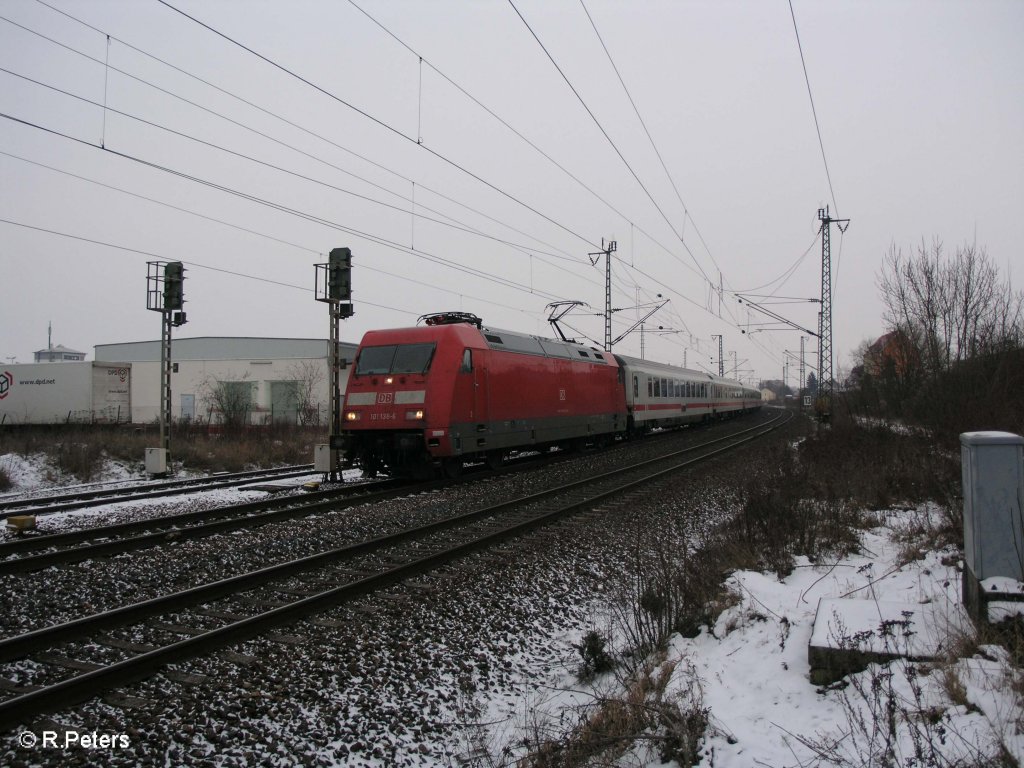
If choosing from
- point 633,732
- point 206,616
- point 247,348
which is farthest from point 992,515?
point 247,348

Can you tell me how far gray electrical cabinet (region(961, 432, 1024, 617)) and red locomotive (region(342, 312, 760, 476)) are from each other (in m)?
9.36

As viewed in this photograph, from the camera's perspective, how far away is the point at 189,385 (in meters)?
48.4

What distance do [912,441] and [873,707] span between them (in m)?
11.5

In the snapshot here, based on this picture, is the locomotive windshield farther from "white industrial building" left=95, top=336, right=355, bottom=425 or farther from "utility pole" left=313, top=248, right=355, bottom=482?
"white industrial building" left=95, top=336, right=355, bottom=425

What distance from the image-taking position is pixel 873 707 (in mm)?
3217

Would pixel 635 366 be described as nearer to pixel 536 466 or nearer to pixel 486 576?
pixel 536 466

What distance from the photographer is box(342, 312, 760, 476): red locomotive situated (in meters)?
12.7

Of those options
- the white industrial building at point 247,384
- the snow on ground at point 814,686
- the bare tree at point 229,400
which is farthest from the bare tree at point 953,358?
the white industrial building at point 247,384

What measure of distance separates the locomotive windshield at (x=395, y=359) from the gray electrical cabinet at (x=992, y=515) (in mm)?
9843

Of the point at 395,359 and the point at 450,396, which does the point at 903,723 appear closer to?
the point at 450,396

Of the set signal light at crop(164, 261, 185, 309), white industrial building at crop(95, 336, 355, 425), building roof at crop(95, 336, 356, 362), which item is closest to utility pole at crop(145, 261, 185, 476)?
signal light at crop(164, 261, 185, 309)

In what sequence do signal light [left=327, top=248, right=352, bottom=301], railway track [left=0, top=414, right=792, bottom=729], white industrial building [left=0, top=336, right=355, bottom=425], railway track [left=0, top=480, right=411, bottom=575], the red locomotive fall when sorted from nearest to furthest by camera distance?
railway track [left=0, top=414, right=792, bottom=729]
railway track [left=0, top=480, right=411, bottom=575]
the red locomotive
signal light [left=327, top=248, right=352, bottom=301]
white industrial building [left=0, top=336, right=355, bottom=425]

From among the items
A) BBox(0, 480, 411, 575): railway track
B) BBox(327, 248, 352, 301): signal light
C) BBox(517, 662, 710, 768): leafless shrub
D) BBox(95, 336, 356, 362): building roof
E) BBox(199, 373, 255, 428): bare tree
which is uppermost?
BBox(95, 336, 356, 362): building roof

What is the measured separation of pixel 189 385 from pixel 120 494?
39.1 m
